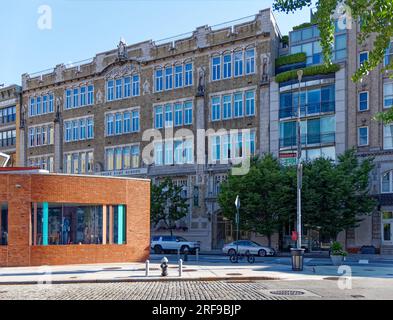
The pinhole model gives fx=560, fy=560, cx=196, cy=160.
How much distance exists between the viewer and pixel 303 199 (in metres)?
40.8

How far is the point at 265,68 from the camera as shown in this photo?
48.5 m

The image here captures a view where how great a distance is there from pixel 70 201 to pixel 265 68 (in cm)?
2620

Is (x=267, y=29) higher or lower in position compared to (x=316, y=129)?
higher

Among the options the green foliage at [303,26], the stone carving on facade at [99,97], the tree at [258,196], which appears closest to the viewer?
the tree at [258,196]

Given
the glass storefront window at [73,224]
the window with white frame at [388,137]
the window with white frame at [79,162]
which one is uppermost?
the window with white frame at [388,137]

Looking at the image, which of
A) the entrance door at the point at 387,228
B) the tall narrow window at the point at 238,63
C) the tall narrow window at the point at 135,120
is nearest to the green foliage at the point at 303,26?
the tall narrow window at the point at 238,63

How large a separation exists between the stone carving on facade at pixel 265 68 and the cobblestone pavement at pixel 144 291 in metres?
31.0

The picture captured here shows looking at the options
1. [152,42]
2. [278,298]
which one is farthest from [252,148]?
[278,298]

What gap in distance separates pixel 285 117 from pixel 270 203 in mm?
9068

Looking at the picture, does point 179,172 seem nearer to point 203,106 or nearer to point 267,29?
point 203,106

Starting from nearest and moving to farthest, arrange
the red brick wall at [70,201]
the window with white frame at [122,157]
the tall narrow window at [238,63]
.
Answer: the red brick wall at [70,201], the tall narrow window at [238,63], the window with white frame at [122,157]

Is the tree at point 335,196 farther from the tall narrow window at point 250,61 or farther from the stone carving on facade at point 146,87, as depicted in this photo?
the stone carving on facade at point 146,87

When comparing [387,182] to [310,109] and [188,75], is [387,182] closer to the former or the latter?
[310,109]

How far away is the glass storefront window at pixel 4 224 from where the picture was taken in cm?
2627
